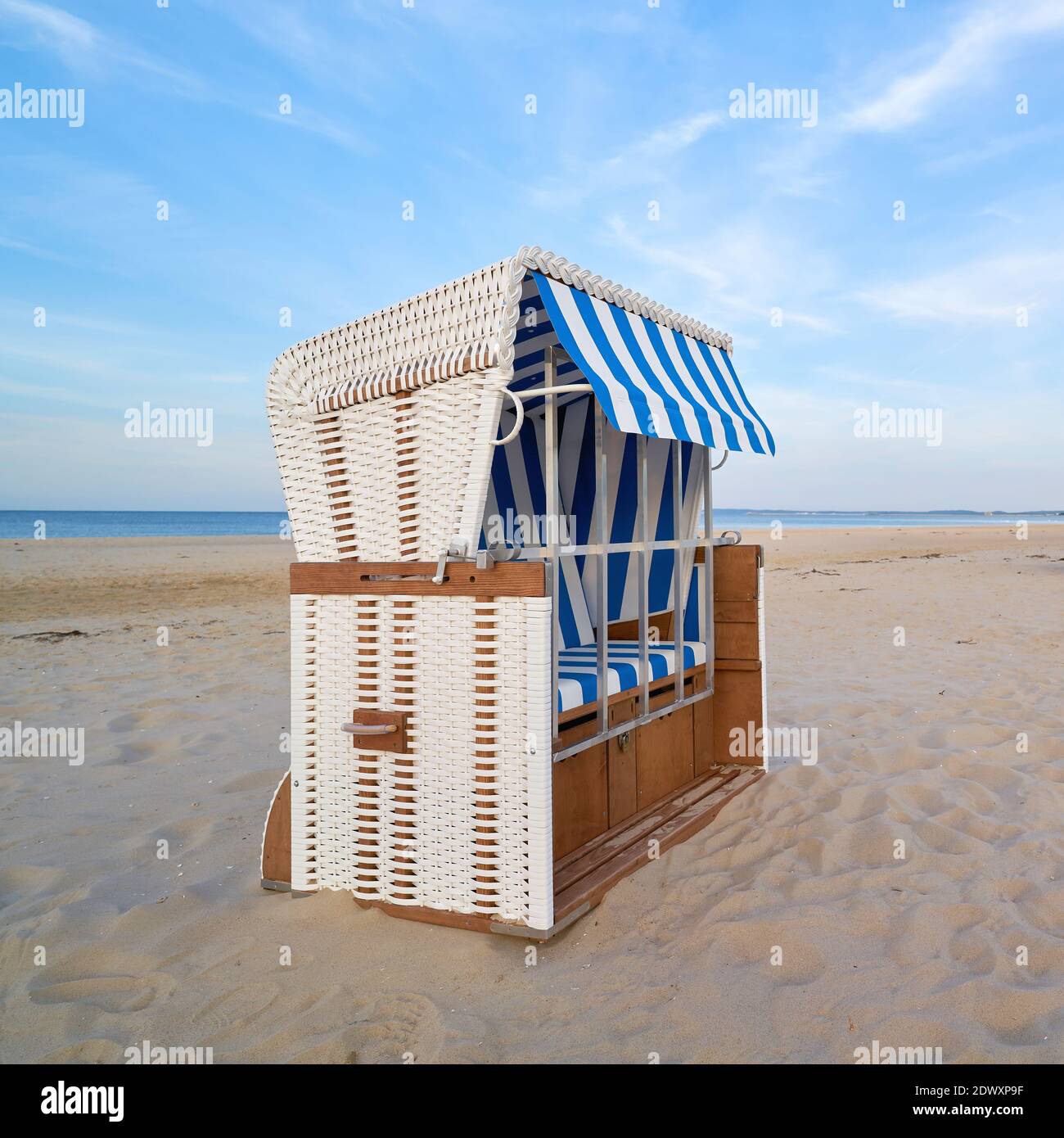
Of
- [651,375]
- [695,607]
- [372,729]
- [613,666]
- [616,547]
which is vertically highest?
[651,375]

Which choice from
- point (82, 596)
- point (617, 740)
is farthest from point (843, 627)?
point (82, 596)

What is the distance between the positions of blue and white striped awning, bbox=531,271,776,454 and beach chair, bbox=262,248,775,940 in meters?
0.01

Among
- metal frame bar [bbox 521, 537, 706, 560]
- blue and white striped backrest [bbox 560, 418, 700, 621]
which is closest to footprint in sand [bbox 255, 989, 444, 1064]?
metal frame bar [bbox 521, 537, 706, 560]

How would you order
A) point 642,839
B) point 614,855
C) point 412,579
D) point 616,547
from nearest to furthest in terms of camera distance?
point 412,579 < point 614,855 < point 642,839 < point 616,547

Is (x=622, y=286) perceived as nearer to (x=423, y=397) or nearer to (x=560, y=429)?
(x=423, y=397)

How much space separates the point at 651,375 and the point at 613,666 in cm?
130

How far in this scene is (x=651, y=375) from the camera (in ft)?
11.1

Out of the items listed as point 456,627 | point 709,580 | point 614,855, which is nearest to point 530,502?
point 709,580

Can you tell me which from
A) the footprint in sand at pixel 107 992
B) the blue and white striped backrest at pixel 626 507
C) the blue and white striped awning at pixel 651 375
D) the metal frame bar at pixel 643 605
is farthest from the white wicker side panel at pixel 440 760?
the blue and white striped backrest at pixel 626 507

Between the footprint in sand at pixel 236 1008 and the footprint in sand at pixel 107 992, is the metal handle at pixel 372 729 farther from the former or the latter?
the footprint in sand at pixel 107 992

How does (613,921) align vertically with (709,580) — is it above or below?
below

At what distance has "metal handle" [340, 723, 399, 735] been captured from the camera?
2.90 m

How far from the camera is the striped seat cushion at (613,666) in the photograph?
3324 mm

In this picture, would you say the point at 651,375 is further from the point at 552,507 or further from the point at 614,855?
the point at 614,855
